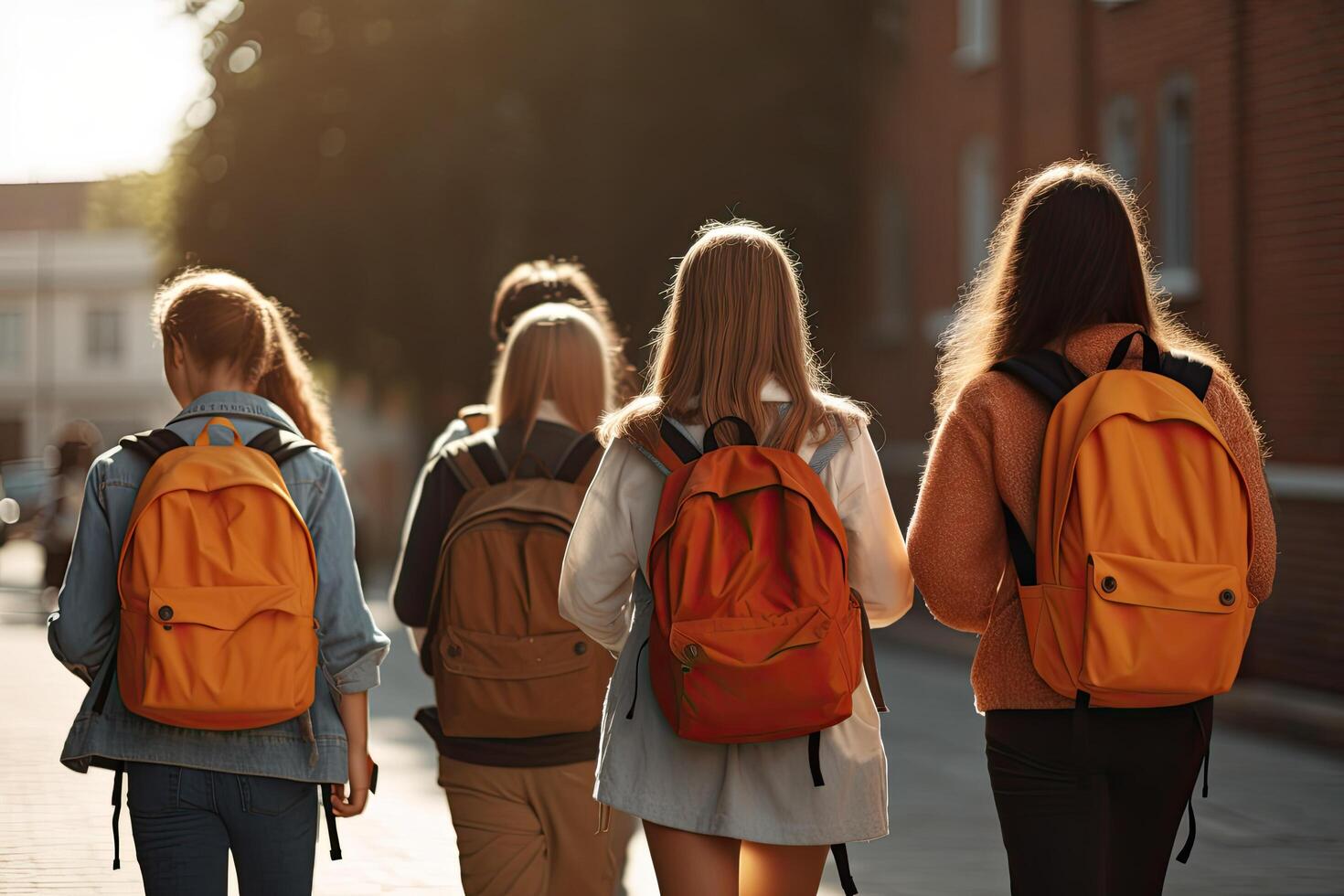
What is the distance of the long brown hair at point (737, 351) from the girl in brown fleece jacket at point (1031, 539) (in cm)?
29

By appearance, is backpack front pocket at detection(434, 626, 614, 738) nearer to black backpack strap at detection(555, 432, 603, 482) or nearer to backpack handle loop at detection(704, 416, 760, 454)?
black backpack strap at detection(555, 432, 603, 482)

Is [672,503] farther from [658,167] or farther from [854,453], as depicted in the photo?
[658,167]

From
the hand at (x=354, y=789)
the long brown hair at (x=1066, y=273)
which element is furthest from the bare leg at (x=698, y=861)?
the long brown hair at (x=1066, y=273)

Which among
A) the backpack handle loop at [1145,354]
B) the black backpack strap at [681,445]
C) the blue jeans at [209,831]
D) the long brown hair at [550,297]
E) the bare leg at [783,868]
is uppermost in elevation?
the long brown hair at [550,297]

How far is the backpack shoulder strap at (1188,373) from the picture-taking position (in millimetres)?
3705

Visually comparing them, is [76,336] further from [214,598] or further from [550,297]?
[214,598]

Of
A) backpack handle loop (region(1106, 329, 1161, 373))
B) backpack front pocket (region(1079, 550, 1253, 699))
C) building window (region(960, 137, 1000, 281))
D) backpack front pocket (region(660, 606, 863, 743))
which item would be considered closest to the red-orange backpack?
backpack front pocket (region(660, 606, 863, 743))

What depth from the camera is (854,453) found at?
3.84 m

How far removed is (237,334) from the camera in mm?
4035

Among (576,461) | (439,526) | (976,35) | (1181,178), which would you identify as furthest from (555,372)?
(976,35)

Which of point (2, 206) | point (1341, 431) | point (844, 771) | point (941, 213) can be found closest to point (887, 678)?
point (1341, 431)

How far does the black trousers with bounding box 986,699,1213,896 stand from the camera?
11.7 feet

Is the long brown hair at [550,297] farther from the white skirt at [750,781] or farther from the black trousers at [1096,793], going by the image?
the black trousers at [1096,793]

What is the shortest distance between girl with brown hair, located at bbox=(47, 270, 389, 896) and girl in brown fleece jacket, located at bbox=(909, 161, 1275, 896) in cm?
119
